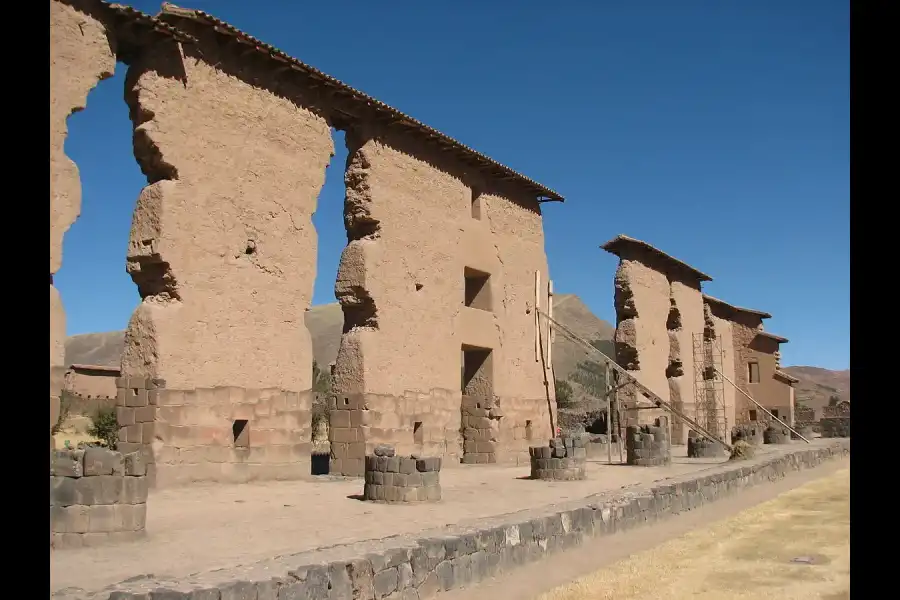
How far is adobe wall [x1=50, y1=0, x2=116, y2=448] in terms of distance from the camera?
997cm

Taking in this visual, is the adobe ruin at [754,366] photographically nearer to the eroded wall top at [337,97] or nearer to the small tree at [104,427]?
the eroded wall top at [337,97]

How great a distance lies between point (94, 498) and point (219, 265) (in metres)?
5.64

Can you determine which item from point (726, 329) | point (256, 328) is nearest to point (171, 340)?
point (256, 328)

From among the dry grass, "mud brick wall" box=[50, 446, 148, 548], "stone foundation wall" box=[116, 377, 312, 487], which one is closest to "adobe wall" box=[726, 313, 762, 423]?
the dry grass

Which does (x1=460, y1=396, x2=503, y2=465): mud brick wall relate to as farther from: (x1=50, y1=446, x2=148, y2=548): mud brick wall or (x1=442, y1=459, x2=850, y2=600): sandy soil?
(x1=50, y1=446, x2=148, y2=548): mud brick wall

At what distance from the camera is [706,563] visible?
869cm

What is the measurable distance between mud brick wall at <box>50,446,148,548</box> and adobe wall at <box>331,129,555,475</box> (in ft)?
24.0

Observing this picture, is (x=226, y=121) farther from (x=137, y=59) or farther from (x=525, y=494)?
(x=525, y=494)

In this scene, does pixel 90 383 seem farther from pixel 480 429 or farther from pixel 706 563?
pixel 706 563

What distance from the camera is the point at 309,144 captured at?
48.1 feet

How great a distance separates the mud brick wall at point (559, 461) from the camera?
14.9 metres
